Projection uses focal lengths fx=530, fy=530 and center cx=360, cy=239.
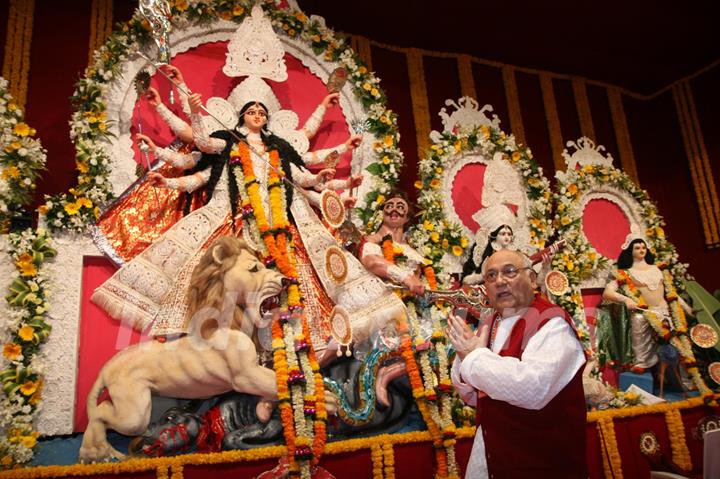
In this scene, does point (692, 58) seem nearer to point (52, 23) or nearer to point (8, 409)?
point (52, 23)

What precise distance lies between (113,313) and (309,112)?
2.41 metres

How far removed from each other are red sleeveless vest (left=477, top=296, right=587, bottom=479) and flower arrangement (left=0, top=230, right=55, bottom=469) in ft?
8.71

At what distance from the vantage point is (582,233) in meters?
5.79

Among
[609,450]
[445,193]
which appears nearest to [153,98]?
[445,193]

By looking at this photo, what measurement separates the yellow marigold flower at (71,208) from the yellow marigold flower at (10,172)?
1.16ft

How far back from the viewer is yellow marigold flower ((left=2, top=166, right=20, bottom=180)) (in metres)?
3.47

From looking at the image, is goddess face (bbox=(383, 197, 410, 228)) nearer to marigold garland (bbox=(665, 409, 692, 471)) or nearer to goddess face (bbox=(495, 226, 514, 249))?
goddess face (bbox=(495, 226, 514, 249))

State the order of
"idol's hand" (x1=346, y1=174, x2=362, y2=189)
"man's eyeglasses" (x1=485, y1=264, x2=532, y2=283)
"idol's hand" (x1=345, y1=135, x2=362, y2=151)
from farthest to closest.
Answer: "idol's hand" (x1=345, y1=135, x2=362, y2=151) < "idol's hand" (x1=346, y1=174, x2=362, y2=189) < "man's eyeglasses" (x1=485, y1=264, x2=532, y2=283)

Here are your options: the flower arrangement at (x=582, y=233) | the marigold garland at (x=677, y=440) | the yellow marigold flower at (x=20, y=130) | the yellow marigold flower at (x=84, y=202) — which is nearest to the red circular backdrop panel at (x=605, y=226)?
the flower arrangement at (x=582, y=233)

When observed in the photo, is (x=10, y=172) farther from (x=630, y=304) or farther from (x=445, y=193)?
(x=630, y=304)

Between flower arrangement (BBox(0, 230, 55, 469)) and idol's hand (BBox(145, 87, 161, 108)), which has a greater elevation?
idol's hand (BBox(145, 87, 161, 108))

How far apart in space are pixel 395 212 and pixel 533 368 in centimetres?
249

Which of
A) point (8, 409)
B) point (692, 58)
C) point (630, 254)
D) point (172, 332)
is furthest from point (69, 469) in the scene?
point (692, 58)

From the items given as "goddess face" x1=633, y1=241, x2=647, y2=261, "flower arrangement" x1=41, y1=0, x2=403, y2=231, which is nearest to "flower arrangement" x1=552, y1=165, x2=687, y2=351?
"goddess face" x1=633, y1=241, x2=647, y2=261
